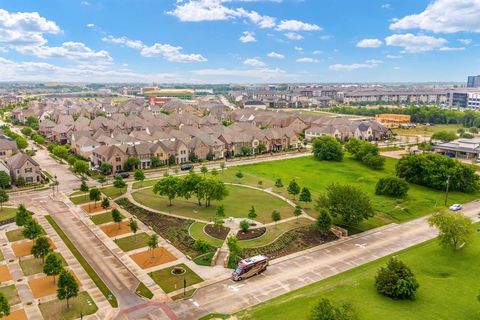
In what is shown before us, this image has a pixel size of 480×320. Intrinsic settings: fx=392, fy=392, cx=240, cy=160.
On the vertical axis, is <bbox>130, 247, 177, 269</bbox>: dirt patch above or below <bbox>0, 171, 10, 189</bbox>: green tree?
below

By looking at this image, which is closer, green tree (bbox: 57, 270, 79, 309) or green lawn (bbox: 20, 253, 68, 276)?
green tree (bbox: 57, 270, 79, 309)

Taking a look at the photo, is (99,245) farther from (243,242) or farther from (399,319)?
(399,319)

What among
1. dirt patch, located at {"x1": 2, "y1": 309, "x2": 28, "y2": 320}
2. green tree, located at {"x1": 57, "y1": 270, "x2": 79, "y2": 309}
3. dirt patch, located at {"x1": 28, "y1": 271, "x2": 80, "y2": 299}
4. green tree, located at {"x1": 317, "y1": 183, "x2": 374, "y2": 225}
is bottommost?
dirt patch, located at {"x1": 2, "y1": 309, "x2": 28, "y2": 320}

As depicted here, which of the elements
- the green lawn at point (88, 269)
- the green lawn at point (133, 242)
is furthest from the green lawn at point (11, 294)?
the green lawn at point (133, 242)

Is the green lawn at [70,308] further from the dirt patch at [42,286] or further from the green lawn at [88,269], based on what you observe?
the dirt patch at [42,286]

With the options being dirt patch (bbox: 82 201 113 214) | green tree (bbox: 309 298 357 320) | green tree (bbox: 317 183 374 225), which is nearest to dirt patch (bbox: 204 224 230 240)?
green tree (bbox: 317 183 374 225)

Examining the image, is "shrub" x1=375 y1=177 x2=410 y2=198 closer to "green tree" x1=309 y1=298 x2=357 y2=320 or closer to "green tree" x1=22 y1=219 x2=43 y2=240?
"green tree" x1=309 y1=298 x2=357 y2=320

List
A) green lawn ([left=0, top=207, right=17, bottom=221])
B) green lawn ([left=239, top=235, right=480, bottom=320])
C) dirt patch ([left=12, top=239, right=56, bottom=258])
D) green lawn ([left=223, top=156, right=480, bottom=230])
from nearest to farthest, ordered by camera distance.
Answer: green lawn ([left=239, top=235, right=480, bottom=320])
dirt patch ([left=12, top=239, right=56, bottom=258])
green lawn ([left=0, top=207, right=17, bottom=221])
green lawn ([left=223, top=156, right=480, bottom=230])

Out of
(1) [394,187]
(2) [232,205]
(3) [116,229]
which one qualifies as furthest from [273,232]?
(1) [394,187]
